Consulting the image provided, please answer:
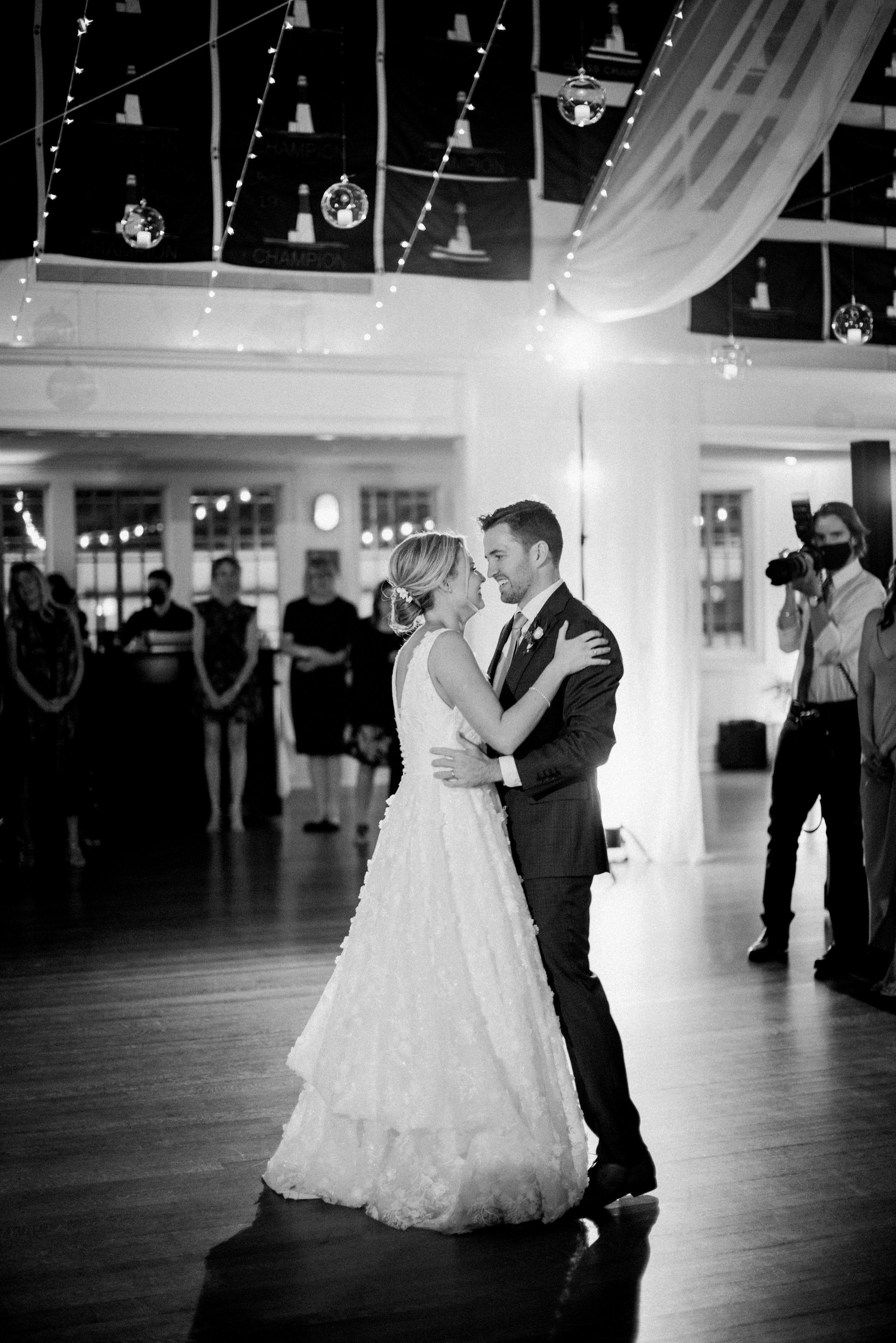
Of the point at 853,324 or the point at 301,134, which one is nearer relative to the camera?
the point at 853,324

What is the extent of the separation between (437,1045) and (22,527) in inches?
437

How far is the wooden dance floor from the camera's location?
2658 mm

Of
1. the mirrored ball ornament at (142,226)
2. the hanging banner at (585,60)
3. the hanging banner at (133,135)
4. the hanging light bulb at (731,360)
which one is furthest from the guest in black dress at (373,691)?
the mirrored ball ornament at (142,226)

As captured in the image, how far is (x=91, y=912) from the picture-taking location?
21.8ft

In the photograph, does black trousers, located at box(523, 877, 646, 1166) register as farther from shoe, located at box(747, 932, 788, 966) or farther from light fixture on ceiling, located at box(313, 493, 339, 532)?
light fixture on ceiling, located at box(313, 493, 339, 532)

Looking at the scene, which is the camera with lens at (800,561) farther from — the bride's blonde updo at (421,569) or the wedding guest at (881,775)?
the bride's blonde updo at (421,569)

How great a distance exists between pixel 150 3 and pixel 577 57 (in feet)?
7.09

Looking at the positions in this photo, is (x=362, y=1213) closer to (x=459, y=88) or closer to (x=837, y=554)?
(x=837, y=554)

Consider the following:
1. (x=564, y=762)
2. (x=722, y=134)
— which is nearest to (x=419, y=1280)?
(x=564, y=762)

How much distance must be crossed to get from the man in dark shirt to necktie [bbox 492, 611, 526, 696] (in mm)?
7732

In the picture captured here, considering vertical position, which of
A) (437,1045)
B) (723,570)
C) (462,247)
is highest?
(462,247)

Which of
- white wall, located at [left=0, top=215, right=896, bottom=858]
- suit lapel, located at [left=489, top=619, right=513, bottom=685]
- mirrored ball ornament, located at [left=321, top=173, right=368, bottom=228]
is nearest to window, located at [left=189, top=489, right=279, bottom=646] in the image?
white wall, located at [left=0, top=215, right=896, bottom=858]

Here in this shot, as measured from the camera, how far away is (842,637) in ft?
17.6

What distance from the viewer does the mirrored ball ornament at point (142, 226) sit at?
19.4ft
